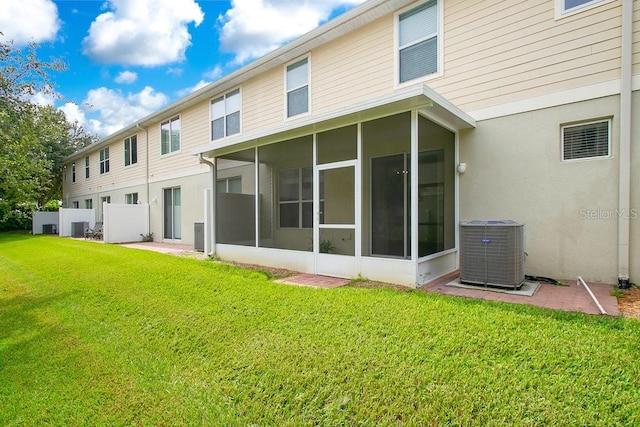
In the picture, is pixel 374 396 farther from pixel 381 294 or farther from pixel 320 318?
pixel 381 294

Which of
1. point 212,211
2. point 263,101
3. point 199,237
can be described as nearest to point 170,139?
point 199,237

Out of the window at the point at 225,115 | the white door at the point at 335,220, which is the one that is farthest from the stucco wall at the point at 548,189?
the window at the point at 225,115

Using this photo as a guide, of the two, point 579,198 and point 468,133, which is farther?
point 468,133

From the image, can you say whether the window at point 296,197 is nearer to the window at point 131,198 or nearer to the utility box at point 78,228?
the window at point 131,198

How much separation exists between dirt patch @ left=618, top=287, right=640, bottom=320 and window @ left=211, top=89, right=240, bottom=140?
10142mm

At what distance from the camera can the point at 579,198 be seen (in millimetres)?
5094

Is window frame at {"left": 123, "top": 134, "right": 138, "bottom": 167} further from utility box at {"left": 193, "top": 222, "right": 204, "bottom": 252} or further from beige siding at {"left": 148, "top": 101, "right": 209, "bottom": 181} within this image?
utility box at {"left": 193, "top": 222, "right": 204, "bottom": 252}

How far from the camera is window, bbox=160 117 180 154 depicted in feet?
44.0

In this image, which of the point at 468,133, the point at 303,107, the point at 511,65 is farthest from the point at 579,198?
the point at 303,107

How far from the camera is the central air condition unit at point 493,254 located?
187 inches

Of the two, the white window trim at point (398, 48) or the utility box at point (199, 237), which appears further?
the utility box at point (199, 237)

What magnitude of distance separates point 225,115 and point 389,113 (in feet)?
25.5

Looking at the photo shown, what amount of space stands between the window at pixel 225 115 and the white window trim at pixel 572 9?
28.3 ft

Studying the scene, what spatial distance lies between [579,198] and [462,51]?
330cm
